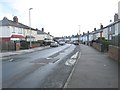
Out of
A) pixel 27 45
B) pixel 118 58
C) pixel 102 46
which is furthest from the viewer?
pixel 27 45

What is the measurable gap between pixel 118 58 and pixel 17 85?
36.7 ft

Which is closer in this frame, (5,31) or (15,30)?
(5,31)

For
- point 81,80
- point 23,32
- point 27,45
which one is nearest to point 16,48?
point 27,45

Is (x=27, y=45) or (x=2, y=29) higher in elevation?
(x=2, y=29)

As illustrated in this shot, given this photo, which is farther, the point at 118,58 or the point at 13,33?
the point at 13,33

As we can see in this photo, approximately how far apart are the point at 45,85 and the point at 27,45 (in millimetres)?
41575

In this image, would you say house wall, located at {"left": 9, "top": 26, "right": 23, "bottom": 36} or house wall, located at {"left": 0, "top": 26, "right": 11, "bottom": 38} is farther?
house wall, located at {"left": 9, "top": 26, "right": 23, "bottom": 36}

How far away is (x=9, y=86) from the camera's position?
9734mm

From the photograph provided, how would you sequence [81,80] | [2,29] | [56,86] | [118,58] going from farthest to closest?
[2,29]
[118,58]
[81,80]
[56,86]

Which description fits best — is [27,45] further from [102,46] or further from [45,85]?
[45,85]

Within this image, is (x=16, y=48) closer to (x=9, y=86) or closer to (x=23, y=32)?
(x=23, y=32)

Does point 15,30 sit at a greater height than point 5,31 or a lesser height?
greater

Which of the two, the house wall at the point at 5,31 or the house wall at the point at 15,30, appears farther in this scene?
the house wall at the point at 15,30

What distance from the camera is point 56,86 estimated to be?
376 inches
